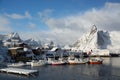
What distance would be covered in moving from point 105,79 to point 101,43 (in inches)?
5257

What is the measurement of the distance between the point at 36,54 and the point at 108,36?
11365cm

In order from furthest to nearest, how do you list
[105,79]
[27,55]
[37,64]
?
[27,55]
[37,64]
[105,79]

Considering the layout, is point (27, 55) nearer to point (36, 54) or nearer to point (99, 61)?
point (36, 54)

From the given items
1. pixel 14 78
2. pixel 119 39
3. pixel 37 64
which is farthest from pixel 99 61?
pixel 119 39

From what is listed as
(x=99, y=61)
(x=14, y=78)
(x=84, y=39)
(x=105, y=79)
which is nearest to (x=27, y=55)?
(x=99, y=61)

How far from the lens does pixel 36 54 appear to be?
7994cm

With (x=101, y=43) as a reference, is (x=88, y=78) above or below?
below

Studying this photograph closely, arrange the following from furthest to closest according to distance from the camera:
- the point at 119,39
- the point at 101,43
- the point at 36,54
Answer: the point at 119,39 → the point at 101,43 → the point at 36,54

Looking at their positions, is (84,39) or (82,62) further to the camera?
(84,39)

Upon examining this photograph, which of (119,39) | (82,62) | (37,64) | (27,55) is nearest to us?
(37,64)

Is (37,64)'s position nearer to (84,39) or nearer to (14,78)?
(14,78)

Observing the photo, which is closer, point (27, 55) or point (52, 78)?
point (52, 78)

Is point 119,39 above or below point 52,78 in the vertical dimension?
above

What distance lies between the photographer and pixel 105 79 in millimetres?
38719
